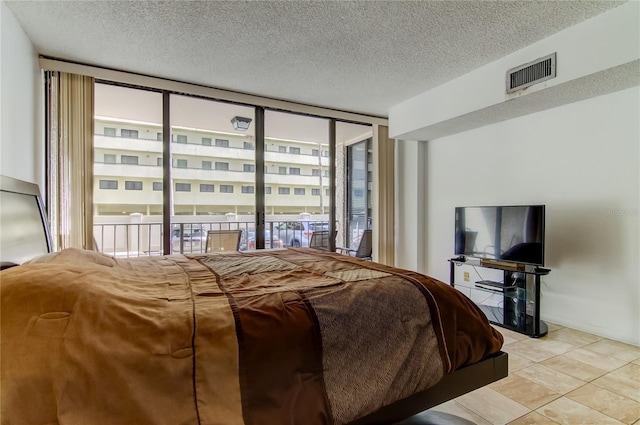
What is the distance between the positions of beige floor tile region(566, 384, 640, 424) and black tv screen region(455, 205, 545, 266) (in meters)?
1.14

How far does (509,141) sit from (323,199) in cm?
272

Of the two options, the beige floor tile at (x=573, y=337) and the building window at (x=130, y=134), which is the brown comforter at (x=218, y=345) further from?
the building window at (x=130, y=134)

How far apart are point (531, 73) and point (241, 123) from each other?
329cm

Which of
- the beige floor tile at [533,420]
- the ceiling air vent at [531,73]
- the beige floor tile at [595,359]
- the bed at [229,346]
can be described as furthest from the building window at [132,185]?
the beige floor tile at [595,359]

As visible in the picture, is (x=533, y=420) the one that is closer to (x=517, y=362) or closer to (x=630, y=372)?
(x=517, y=362)

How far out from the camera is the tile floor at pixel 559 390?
1.75 m

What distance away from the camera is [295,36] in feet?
8.37

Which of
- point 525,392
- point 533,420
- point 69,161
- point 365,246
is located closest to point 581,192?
point 525,392

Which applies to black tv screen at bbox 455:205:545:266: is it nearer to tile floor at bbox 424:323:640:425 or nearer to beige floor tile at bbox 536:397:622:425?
tile floor at bbox 424:323:640:425

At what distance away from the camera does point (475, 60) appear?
297 centimetres

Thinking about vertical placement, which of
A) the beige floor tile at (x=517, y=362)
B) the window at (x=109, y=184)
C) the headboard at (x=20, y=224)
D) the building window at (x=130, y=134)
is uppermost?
the building window at (x=130, y=134)

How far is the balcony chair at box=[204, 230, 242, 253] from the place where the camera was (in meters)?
4.32

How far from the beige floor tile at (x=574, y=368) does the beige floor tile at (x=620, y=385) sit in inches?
1.8

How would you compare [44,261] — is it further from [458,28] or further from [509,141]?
[509,141]
